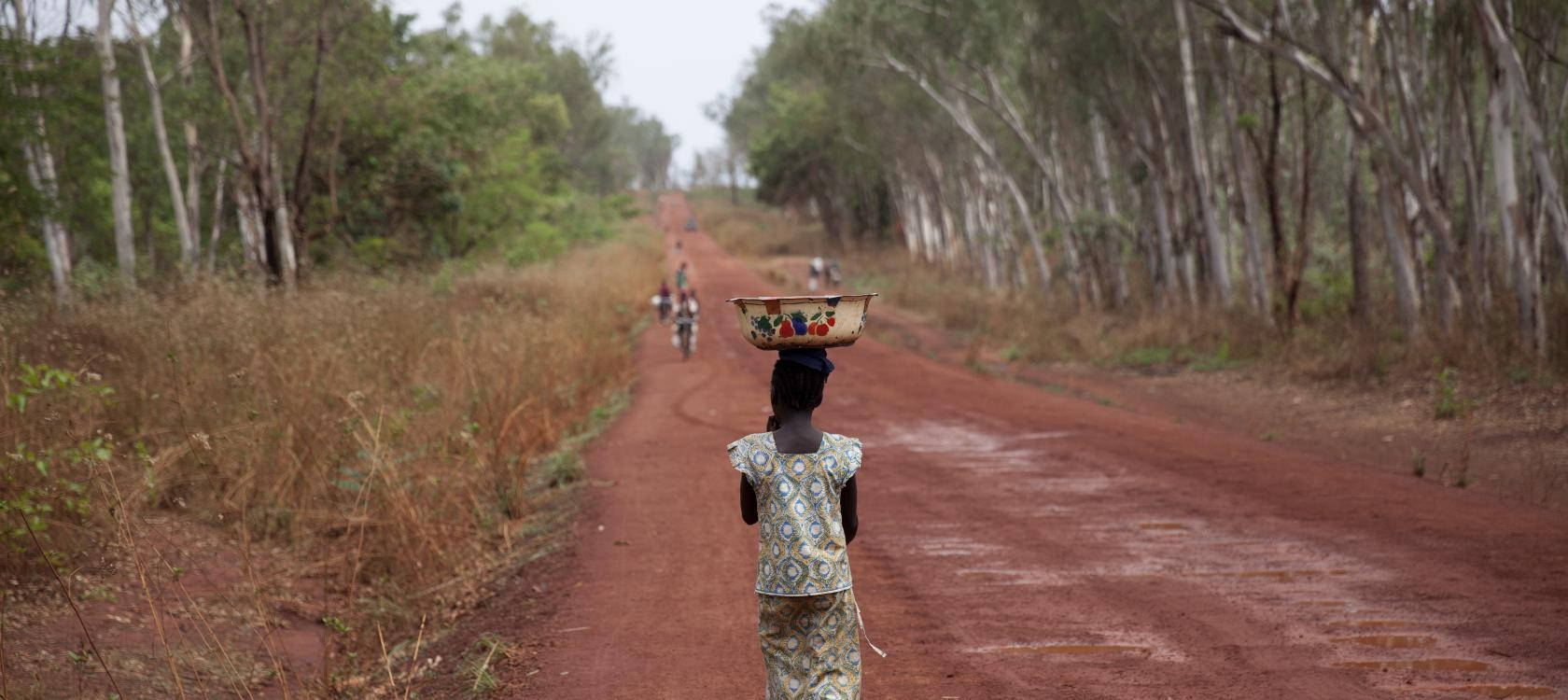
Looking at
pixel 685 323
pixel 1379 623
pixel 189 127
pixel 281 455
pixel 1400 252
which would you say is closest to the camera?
pixel 1379 623

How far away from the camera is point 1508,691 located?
16.1ft

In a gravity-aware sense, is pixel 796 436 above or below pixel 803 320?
below

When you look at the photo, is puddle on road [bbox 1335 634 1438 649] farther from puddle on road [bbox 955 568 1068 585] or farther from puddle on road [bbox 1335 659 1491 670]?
puddle on road [bbox 955 568 1068 585]

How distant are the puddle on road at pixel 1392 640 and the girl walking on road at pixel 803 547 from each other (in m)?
3.08

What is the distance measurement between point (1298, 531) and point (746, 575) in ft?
12.8

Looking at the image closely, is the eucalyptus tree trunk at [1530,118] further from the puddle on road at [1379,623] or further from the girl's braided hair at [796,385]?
the girl's braided hair at [796,385]

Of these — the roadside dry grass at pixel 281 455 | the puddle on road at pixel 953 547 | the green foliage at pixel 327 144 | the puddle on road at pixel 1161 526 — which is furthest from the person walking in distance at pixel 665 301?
the puddle on road at pixel 1161 526

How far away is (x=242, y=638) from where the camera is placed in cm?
652

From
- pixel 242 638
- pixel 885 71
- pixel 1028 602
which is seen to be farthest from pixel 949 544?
Result: pixel 885 71

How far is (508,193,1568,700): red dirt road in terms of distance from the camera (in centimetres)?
540

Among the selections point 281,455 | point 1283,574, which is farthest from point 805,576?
point 281,455

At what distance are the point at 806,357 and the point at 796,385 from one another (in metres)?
0.10

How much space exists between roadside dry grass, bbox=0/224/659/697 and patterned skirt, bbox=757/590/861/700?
2189 millimetres

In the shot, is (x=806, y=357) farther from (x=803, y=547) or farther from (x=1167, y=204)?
(x=1167, y=204)
